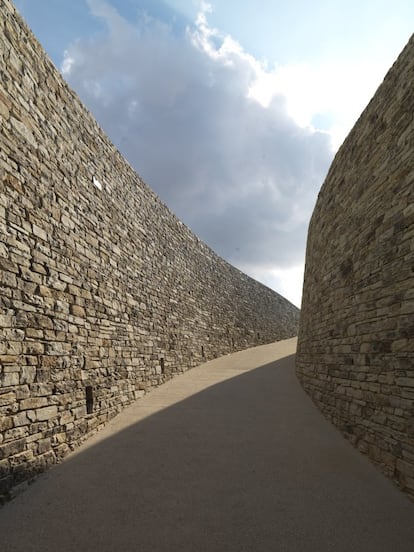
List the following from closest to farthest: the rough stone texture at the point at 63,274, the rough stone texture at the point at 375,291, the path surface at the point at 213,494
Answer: the path surface at the point at 213,494 → the rough stone texture at the point at 375,291 → the rough stone texture at the point at 63,274

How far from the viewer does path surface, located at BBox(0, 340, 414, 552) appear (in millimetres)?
3523

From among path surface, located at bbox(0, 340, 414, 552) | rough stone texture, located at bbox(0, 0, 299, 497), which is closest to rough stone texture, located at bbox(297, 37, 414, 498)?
path surface, located at bbox(0, 340, 414, 552)

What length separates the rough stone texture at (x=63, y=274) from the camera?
14.9 feet

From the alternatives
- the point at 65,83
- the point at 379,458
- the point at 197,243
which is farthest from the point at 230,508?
the point at 197,243

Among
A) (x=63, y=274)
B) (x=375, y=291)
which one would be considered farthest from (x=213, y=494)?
(x=63, y=274)

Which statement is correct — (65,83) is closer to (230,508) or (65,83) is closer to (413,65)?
(413,65)

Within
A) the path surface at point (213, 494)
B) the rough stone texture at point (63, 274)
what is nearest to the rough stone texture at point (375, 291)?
the path surface at point (213, 494)

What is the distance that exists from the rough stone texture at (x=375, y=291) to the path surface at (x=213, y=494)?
1.70 feet

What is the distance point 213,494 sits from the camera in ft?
14.3

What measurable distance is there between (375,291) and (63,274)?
4.92 m

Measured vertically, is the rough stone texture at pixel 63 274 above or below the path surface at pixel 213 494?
above

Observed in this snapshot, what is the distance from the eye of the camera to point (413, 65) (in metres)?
5.02

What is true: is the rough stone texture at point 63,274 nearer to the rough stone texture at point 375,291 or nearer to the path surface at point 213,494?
the path surface at point 213,494

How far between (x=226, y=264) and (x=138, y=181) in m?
8.67
